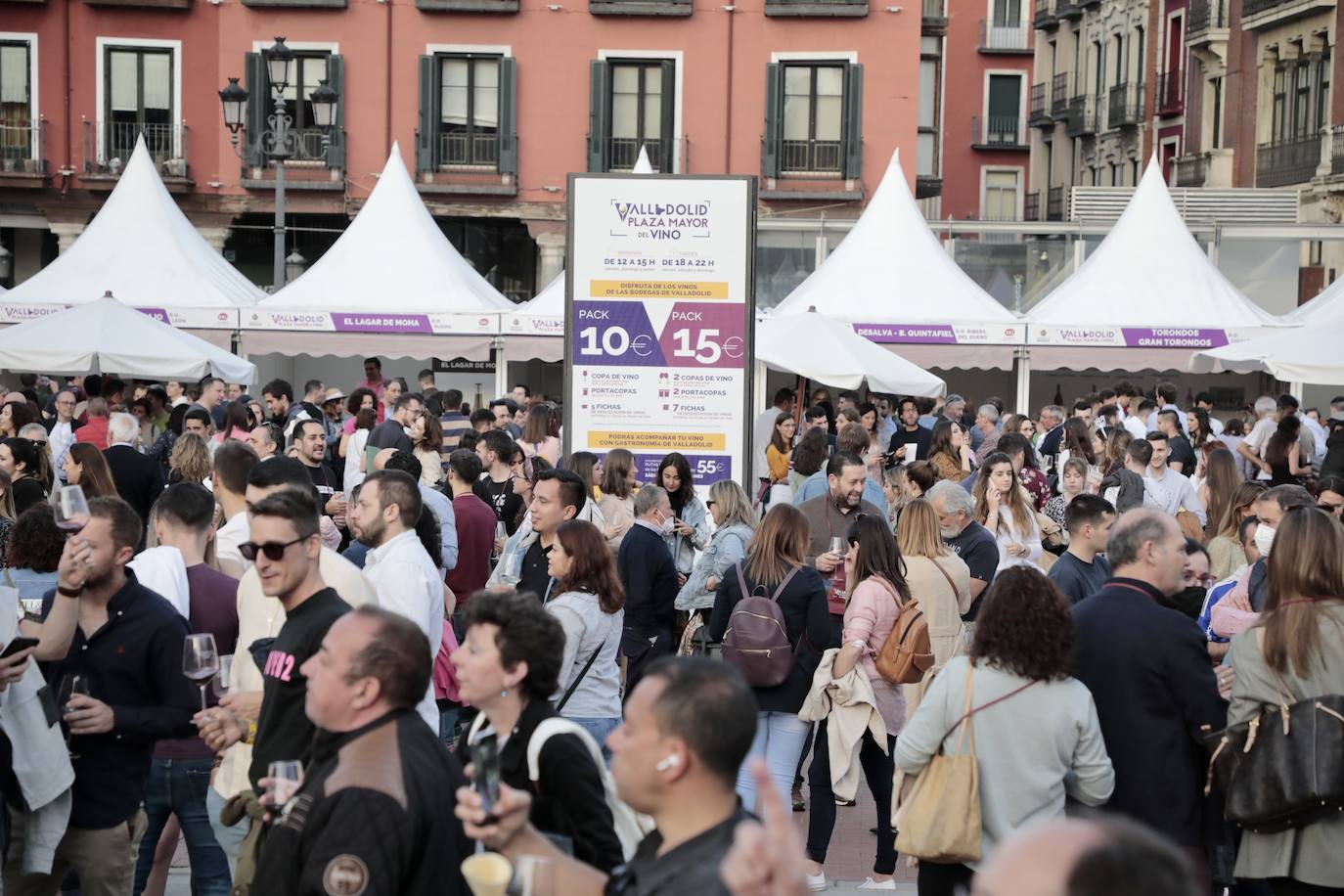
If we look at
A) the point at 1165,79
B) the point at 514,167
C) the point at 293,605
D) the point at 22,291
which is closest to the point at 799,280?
the point at 514,167

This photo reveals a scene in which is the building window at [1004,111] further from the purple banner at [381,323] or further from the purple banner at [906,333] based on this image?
the purple banner at [381,323]

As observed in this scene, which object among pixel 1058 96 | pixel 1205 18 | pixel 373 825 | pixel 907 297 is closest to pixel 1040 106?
pixel 1058 96

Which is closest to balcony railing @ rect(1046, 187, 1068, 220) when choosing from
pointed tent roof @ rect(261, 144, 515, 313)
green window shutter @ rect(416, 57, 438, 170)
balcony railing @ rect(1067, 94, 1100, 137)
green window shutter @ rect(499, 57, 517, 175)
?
balcony railing @ rect(1067, 94, 1100, 137)

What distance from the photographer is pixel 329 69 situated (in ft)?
103

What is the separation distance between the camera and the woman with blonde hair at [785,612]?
7.23 metres

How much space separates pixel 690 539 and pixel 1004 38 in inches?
2001

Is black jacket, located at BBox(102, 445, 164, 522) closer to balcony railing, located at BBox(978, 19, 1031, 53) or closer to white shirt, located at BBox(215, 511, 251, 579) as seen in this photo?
white shirt, located at BBox(215, 511, 251, 579)

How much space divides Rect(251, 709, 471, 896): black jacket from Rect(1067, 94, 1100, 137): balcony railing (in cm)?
5240

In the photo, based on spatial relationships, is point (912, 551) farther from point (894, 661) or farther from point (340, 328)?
point (340, 328)

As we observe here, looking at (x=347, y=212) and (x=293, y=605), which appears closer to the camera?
(x=293, y=605)

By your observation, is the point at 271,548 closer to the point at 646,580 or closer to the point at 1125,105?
the point at 646,580

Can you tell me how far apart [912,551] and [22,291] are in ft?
50.7

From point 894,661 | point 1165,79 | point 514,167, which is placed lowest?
point 894,661

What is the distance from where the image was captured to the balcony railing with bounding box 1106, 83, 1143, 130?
5019 centimetres
